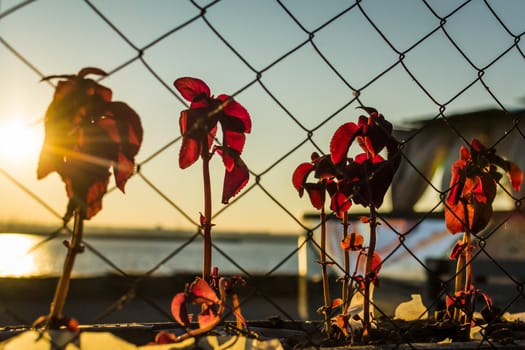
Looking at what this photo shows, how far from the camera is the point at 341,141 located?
1129mm

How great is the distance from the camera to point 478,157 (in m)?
1.29

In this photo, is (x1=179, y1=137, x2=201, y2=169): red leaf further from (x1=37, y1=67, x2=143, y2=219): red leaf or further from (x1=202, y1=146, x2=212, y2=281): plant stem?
(x1=37, y1=67, x2=143, y2=219): red leaf

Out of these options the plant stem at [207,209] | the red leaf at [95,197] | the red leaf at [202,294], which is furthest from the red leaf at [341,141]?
the red leaf at [95,197]

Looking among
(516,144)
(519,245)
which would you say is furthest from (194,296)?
(516,144)

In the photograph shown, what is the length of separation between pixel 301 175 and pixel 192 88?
29cm

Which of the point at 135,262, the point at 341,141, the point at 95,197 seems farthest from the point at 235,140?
the point at 135,262

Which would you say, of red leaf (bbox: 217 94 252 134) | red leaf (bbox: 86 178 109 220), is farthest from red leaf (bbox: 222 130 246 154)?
red leaf (bbox: 86 178 109 220)

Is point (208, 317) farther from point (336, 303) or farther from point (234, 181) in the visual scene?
point (336, 303)

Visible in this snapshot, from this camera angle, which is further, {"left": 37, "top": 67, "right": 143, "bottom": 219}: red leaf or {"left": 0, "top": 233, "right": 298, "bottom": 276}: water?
{"left": 0, "top": 233, "right": 298, "bottom": 276}: water

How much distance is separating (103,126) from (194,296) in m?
0.29

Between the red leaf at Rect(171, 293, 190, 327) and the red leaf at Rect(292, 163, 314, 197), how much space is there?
1.14 ft

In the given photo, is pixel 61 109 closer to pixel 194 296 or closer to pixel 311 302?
pixel 194 296

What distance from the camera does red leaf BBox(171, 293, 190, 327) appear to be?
959mm

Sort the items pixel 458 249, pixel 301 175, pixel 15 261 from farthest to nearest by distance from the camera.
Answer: pixel 458 249, pixel 301 175, pixel 15 261
